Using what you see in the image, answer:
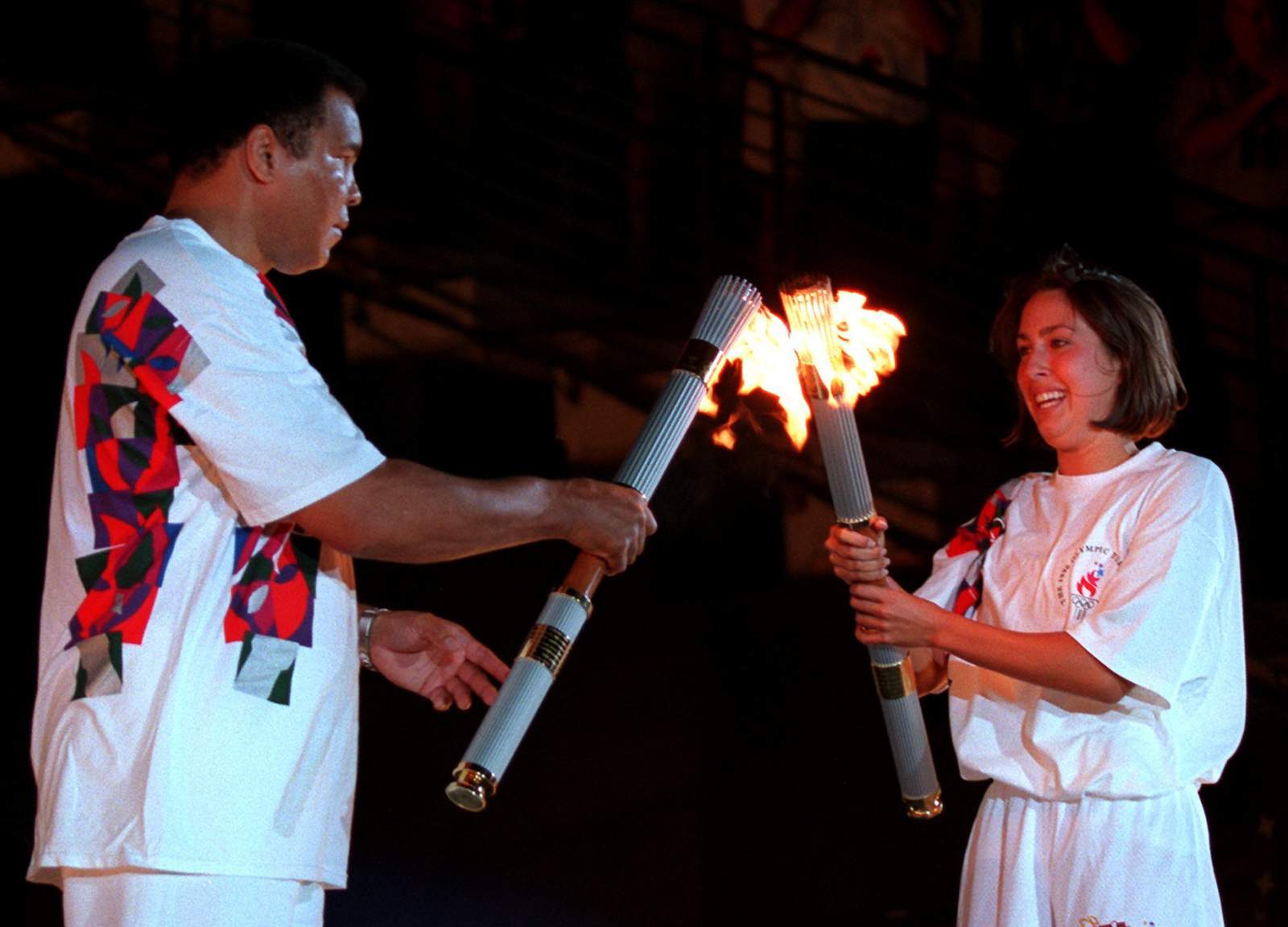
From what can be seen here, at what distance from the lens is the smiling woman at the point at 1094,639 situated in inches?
87.2

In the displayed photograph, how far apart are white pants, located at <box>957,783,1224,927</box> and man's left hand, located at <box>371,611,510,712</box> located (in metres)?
0.85

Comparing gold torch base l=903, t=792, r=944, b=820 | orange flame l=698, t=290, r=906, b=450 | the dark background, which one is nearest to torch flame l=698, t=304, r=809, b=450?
orange flame l=698, t=290, r=906, b=450

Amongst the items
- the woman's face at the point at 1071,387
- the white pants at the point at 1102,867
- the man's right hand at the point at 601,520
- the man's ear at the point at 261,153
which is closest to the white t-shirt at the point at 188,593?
the man's ear at the point at 261,153

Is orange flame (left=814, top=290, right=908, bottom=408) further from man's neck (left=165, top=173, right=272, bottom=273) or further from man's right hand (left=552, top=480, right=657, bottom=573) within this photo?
man's neck (left=165, top=173, right=272, bottom=273)

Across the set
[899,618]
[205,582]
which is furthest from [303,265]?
[899,618]

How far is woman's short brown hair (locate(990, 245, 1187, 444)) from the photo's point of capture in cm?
244

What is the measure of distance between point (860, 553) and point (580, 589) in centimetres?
48

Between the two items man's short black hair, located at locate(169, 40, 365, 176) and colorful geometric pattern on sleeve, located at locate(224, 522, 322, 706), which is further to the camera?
man's short black hair, located at locate(169, 40, 365, 176)

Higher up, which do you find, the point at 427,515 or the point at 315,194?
the point at 315,194

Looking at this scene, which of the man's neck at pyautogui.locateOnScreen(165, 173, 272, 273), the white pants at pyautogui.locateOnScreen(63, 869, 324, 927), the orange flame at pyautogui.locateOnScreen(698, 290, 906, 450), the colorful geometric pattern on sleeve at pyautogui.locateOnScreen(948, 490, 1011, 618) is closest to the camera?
the white pants at pyautogui.locateOnScreen(63, 869, 324, 927)

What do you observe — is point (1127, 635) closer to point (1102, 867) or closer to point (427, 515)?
point (1102, 867)

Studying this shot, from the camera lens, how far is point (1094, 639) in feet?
7.25

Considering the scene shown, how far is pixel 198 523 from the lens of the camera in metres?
1.89

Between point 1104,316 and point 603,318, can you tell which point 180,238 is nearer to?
point 1104,316
